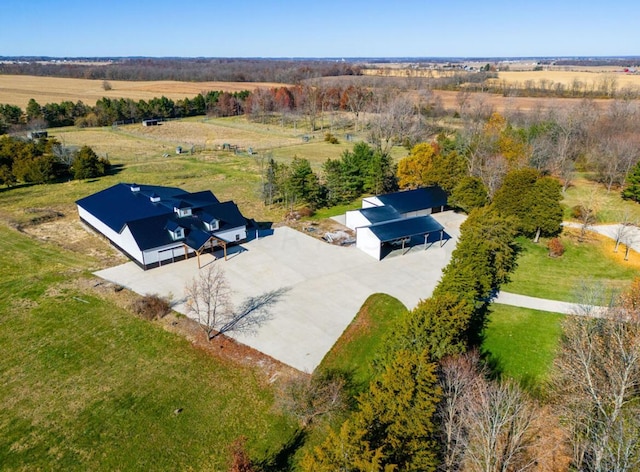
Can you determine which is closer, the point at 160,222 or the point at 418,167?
the point at 160,222

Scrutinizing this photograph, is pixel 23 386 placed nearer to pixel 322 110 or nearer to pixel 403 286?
pixel 403 286

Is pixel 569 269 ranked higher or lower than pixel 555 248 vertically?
A: lower

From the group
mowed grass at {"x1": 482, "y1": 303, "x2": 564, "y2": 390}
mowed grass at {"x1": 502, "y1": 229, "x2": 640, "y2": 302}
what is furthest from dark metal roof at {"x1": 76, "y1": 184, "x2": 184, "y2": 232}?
mowed grass at {"x1": 502, "y1": 229, "x2": 640, "y2": 302}

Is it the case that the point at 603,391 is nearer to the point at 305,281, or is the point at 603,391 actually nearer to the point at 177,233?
the point at 305,281

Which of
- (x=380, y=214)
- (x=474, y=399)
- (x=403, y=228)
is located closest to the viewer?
(x=474, y=399)

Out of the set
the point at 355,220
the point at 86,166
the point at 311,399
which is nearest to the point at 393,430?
the point at 311,399

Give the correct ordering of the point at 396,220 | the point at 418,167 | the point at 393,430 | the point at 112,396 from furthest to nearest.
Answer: the point at 418,167, the point at 396,220, the point at 112,396, the point at 393,430

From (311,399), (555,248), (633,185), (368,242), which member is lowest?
(555,248)

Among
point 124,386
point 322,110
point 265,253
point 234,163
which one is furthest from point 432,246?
point 322,110
